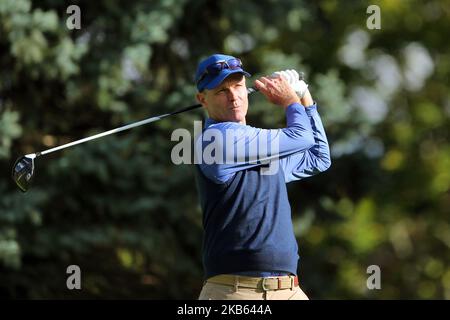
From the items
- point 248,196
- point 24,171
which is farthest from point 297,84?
point 24,171

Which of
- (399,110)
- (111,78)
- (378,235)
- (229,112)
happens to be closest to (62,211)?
(111,78)

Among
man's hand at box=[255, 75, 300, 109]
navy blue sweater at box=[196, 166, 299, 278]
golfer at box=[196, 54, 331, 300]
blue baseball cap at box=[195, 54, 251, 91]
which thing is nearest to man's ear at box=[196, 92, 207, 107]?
blue baseball cap at box=[195, 54, 251, 91]

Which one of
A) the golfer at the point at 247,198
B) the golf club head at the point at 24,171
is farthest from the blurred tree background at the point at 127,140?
the golfer at the point at 247,198

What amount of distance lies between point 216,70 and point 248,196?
2.13 ft

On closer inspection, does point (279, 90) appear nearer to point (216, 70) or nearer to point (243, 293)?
point (216, 70)

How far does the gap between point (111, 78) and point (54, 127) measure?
3.16 ft

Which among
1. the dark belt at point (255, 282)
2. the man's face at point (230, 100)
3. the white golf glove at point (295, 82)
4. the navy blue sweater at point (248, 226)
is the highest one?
the white golf glove at point (295, 82)

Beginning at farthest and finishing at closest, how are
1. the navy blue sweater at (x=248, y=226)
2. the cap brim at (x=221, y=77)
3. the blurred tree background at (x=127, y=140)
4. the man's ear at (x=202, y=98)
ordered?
the blurred tree background at (x=127, y=140)
the man's ear at (x=202, y=98)
the cap brim at (x=221, y=77)
the navy blue sweater at (x=248, y=226)

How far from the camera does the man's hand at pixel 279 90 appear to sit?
475 centimetres

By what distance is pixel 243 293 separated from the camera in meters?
4.57

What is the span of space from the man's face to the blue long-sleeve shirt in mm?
97

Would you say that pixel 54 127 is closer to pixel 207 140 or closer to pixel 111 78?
pixel 111 78

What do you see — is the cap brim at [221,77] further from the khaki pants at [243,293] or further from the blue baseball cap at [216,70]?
the khaki pants at [243,293]

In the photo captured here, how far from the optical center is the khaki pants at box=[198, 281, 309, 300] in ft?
15.0
